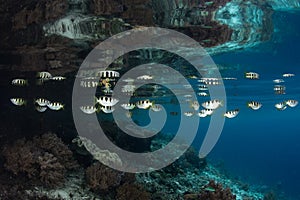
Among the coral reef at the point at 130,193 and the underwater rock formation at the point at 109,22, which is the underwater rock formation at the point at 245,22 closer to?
the underwater rock formation at the point at 109,22

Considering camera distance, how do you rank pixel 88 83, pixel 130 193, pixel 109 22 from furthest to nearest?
1. pixel 88 83
2. pixel 109 22
3. pixel 130 193

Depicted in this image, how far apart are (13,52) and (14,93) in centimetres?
1068

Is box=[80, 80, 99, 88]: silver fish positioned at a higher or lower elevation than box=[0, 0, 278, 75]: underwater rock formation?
lower

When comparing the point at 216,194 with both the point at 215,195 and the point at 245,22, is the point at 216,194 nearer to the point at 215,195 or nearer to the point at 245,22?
the point at 215,195

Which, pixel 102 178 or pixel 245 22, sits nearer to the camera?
pixel 102 178

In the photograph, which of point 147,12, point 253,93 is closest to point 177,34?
point 147,12

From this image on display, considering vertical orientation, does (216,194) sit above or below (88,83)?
below

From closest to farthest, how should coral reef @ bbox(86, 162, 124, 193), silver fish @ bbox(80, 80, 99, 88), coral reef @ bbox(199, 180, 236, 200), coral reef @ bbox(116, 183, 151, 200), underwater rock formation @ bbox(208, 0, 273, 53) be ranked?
coral reef @ bbox(199, 180, 236, 200) < coral reef @ bbox(116, 183, 151, 200) < coral reef @ bbox(86, 162, 124, 193) < underwater rock formation @ bbox(208, 0, 273, 53) < silver fish @ bbox(80, 80, 99, 88)

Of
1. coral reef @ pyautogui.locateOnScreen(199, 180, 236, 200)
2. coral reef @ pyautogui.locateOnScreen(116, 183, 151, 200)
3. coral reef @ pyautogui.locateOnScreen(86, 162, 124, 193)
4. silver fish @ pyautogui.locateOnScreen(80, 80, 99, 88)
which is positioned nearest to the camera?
coral reef @ pyautogui.locateOnScreen(199, 180, 236, 200)

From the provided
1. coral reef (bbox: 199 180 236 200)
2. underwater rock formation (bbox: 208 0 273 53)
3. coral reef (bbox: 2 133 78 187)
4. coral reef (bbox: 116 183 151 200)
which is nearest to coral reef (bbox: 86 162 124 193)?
coral reef (bbox: 116 183 151 200)

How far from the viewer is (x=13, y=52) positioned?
51.6ft

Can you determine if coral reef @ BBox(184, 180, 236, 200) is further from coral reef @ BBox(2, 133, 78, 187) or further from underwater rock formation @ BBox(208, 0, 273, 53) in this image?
underwater rock formation @ BBox(208, 0, 273, 53)

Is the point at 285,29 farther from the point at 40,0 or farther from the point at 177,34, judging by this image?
the point at 40,0

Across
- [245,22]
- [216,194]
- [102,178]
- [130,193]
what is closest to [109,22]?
[245,22]
